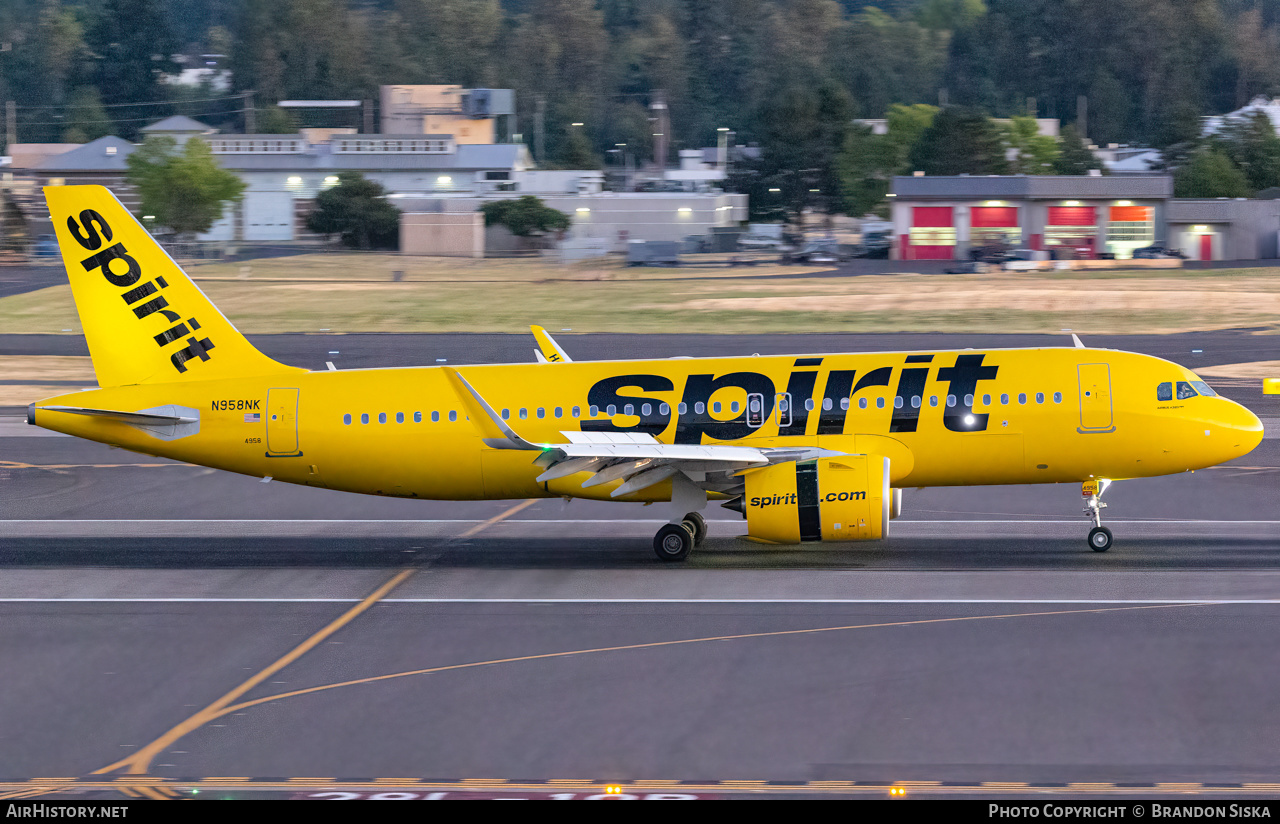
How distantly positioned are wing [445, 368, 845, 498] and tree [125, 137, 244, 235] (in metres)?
122

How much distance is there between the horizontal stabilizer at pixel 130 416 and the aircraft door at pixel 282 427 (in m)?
1.91

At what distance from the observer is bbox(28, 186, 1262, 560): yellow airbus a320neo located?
2977 centimetres

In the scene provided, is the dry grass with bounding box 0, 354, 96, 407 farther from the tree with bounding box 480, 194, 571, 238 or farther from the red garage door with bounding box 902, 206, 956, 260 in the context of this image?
the red garage door with bounding box 902, 206, 956, 260

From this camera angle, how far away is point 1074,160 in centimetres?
17750

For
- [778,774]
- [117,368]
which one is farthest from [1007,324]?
[778,774]

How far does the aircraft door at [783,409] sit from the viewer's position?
101 feet

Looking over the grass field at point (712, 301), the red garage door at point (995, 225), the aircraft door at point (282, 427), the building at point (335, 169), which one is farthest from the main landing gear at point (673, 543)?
the building at point (335, 169)

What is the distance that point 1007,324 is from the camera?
7806cm

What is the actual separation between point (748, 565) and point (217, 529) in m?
14.2

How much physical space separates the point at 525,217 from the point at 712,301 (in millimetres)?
57652

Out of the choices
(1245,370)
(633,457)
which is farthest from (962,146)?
(633,457)

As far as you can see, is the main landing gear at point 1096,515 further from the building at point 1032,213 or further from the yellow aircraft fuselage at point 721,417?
the building at point 1032,213

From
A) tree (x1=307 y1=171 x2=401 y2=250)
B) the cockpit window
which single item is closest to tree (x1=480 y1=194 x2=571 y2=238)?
tree (x1=307 y1=171 x2=401 y2=250)
